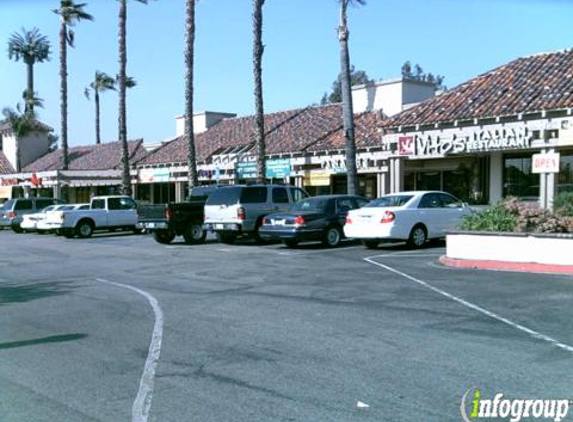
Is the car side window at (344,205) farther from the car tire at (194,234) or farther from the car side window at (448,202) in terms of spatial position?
the car tire at (194,234)

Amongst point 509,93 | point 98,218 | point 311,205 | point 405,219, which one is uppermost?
point 509,93

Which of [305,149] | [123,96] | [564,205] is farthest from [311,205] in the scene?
[123,96]

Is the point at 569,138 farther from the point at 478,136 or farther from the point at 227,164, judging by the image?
the point at 227,164

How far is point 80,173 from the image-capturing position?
144ft

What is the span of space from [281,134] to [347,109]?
9.79 m

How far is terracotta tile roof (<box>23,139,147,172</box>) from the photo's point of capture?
47938mm

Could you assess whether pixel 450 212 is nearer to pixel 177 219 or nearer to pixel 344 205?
pixel 344 205

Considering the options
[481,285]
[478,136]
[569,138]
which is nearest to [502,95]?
[478,136]

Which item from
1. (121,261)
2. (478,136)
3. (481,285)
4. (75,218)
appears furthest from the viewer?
(75,218)

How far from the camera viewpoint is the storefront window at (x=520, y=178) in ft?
77.8

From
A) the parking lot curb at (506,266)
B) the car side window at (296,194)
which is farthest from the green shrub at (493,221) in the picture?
the car side window at (296,194)

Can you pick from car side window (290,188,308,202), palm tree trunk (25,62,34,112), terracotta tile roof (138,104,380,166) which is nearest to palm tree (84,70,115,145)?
palm tree trunk (25,62,34,112)

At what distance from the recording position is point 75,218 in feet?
92.5

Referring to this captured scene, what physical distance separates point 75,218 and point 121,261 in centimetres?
1188
